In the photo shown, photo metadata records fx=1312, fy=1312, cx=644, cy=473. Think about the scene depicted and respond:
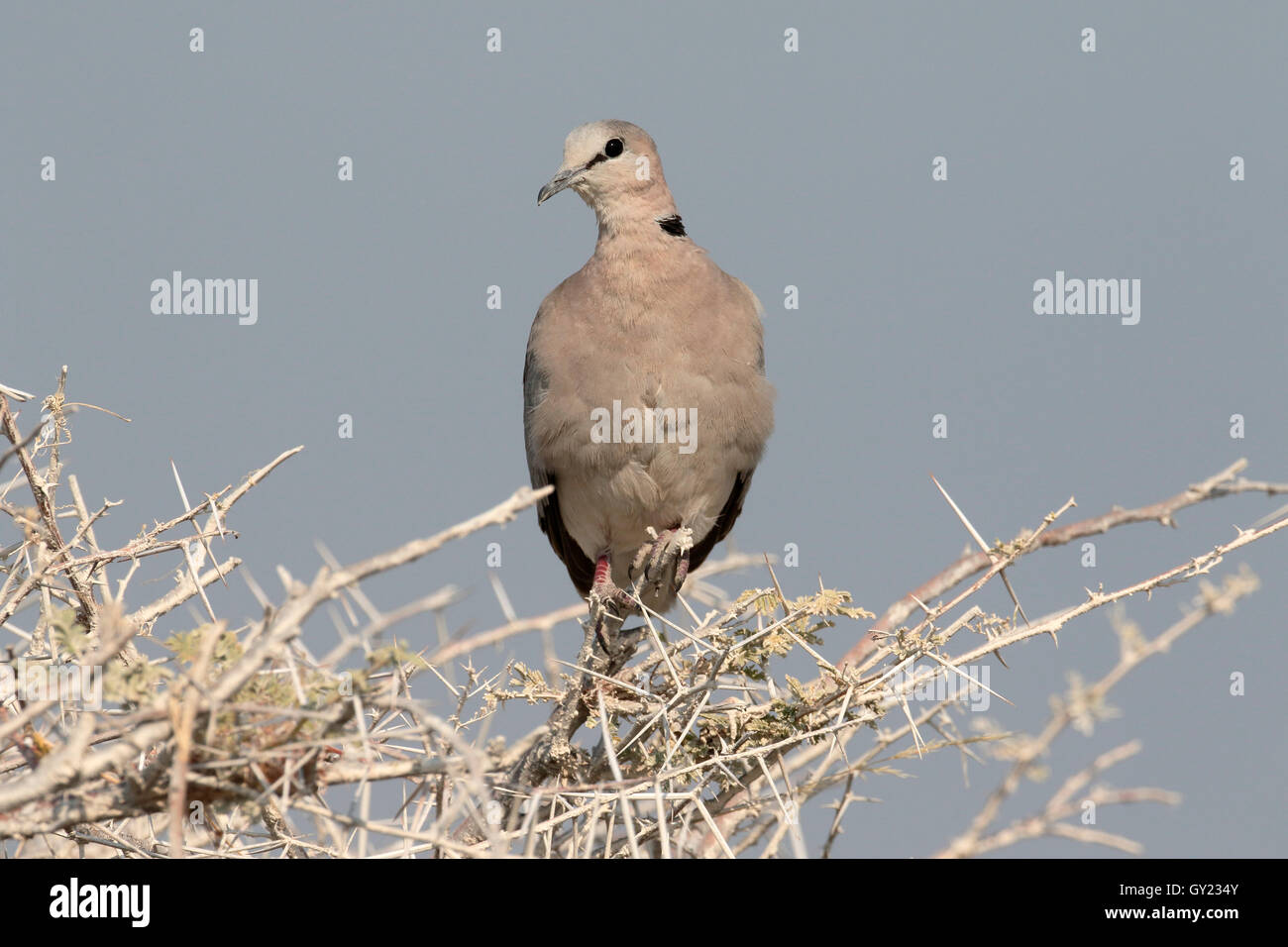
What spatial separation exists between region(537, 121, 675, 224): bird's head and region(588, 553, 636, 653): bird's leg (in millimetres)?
1457

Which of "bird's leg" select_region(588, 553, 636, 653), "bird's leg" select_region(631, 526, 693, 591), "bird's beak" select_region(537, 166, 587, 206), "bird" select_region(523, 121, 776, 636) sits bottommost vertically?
"bird's leg" select_region(588, 553, 636, 653)

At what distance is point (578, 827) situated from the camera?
3.36m

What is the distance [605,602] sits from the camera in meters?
4.46

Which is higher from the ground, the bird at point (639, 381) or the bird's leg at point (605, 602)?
the bird at point (639, 381)

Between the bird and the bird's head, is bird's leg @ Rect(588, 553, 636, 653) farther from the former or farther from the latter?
the bird's head

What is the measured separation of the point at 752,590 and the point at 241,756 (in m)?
1.63

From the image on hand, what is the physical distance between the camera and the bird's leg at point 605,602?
14.1 ft

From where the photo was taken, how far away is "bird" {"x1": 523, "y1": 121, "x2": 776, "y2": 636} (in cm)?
503

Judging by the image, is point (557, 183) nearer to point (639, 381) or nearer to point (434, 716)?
point (639, 381)

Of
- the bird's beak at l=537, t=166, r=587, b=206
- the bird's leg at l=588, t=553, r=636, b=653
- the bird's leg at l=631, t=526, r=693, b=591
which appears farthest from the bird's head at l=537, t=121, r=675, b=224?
the bird's leg at l=588, t=553, r=636, b=653

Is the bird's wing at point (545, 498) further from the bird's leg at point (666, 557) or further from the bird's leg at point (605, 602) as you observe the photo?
the bird's leg at point (666, 557)

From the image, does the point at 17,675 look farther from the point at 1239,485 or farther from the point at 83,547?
the point at 1239,485

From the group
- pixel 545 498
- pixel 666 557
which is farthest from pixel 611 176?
pixel 666 557

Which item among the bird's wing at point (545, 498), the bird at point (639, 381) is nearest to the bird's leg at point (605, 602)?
the bird at point (639, 381)
